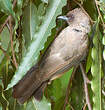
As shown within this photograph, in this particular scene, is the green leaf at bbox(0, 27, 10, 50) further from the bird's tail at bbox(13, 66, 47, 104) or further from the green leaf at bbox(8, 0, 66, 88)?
the green leaf at bbox(8, 0, 66, 88)

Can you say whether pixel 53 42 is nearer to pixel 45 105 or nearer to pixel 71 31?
pixel 71 31

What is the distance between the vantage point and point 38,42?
1094 millimetres

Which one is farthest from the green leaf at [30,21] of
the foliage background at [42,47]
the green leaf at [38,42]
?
the green leaf at [38,42]

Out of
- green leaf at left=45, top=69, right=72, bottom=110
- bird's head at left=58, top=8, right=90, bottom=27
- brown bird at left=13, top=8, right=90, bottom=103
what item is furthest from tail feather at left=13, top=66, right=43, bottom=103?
bird's head at left=58, top=8, right=90, bottom=27

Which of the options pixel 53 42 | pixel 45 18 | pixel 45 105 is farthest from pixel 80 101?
pixel 45 18

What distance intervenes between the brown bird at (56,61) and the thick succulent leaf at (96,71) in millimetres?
180

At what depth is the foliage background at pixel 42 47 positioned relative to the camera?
1105 millimetres

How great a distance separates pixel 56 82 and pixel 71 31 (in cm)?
33

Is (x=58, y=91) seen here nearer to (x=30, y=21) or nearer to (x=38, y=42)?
(x=30, y=21)

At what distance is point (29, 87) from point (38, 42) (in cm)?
40

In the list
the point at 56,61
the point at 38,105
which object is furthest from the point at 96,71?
the point at 38,105

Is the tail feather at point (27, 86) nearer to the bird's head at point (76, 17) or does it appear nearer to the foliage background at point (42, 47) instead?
the foliage background at point (42, 47)

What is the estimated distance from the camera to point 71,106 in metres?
1.45

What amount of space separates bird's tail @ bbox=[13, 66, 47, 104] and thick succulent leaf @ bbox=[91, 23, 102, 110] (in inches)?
11.7
